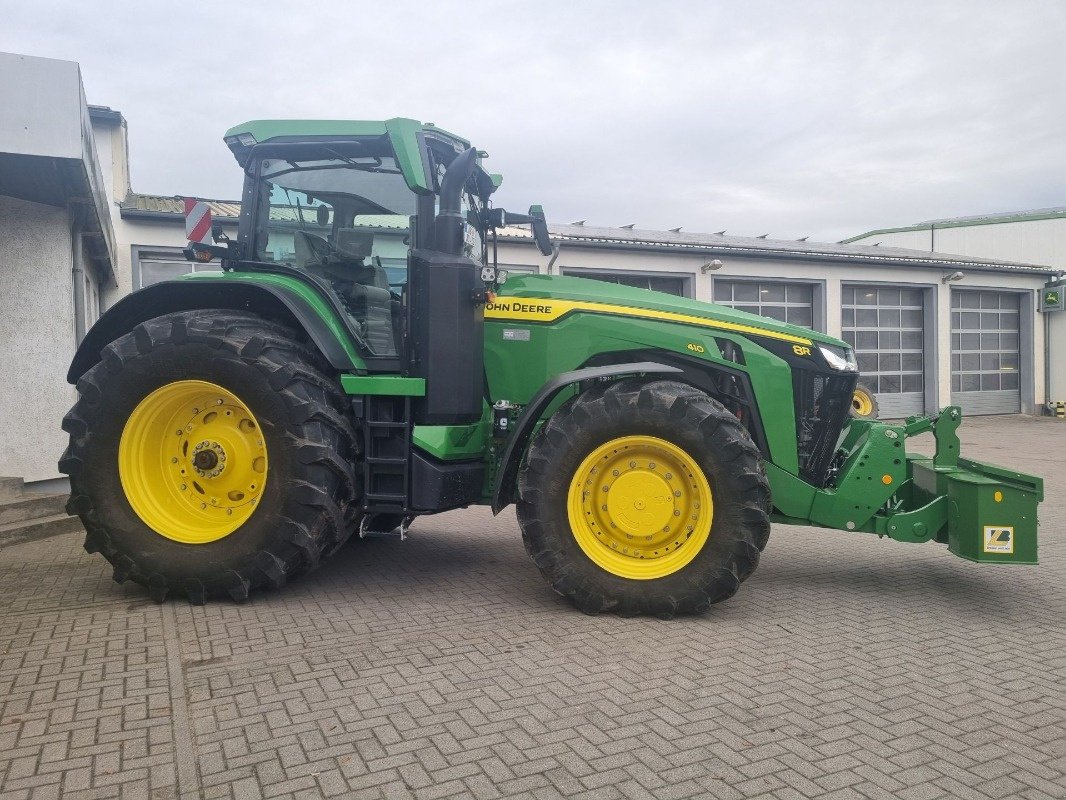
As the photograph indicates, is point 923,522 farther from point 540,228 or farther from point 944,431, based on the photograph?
point 540,228

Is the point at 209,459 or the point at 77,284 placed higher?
the point at 77,284

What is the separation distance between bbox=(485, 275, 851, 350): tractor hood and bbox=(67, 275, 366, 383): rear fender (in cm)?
95

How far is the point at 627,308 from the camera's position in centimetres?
512

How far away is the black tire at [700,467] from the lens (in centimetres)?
451

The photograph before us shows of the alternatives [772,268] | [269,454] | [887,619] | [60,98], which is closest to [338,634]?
[269,454]

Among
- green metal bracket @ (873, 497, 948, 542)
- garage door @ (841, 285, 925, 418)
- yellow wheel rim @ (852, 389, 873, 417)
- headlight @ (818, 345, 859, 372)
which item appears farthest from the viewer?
garage door @ (841, 285, 925, 418)

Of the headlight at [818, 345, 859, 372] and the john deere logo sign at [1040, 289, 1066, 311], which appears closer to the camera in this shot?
the headlight at [818, 345, 859, 372]

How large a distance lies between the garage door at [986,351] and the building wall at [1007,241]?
40.0 ft

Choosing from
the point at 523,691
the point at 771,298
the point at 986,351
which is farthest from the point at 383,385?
the point at 986,351

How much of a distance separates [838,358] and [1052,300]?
20.4 meters

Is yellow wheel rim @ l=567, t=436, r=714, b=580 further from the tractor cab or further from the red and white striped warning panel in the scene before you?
the red and white striped warning panel

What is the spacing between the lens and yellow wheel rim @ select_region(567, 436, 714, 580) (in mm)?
4633

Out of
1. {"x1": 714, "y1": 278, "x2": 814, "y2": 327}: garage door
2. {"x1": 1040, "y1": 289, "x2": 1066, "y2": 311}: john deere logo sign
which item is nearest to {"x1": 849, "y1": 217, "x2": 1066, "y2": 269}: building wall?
{"x1": 1040, "y1": 289, "x2": 1066, "y2": 311}: john deere logo sign

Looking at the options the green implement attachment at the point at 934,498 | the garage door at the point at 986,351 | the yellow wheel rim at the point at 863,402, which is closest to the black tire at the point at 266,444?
the green implement attachment at the point at 934,498
